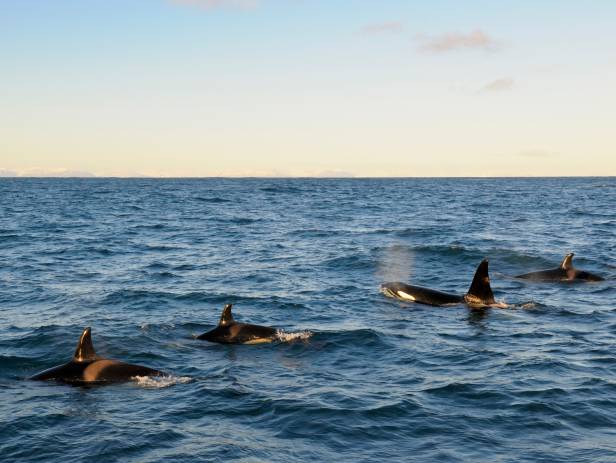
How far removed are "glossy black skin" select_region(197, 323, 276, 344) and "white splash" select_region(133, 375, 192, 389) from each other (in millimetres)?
2729

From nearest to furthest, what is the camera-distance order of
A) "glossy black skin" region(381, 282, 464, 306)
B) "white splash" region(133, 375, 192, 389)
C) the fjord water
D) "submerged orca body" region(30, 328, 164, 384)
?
the fjord water
"white splash" region(133, 375, 192, 389)
"submerged orca body" region(30, 328, 164, 384)
"glossy black skin" region(381, 282, 464, 306)

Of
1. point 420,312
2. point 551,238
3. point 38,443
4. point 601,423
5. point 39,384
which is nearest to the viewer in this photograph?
point 38,443

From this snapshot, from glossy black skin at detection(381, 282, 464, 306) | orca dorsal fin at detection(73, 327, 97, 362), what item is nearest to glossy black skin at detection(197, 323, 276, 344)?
orca dorsal fin at detection(73, 327, 97, 362)

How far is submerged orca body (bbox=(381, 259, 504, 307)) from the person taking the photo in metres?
21.8

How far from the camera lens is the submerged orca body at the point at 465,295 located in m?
21.8

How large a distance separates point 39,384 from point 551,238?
35018 mm

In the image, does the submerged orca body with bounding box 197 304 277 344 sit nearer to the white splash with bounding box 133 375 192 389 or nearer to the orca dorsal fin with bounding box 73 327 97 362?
the white splash with bounding box 133 375 192 389

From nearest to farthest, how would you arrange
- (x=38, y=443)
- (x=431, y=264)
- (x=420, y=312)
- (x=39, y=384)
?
(x=38, y=443) < (x=39, y=384) < (x=420, y=312) < (x=431, y=264)

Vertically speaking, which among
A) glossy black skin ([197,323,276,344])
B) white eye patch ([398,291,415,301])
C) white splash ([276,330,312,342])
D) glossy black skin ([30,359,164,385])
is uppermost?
white eye patch ([398,291,415,301])

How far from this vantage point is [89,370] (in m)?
14.4

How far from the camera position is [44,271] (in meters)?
29.5

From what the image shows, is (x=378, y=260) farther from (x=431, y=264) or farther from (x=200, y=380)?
(x=200, y=380)

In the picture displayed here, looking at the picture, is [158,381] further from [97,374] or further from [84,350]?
[84,350]

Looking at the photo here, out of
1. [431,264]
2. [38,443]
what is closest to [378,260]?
[431,264]
